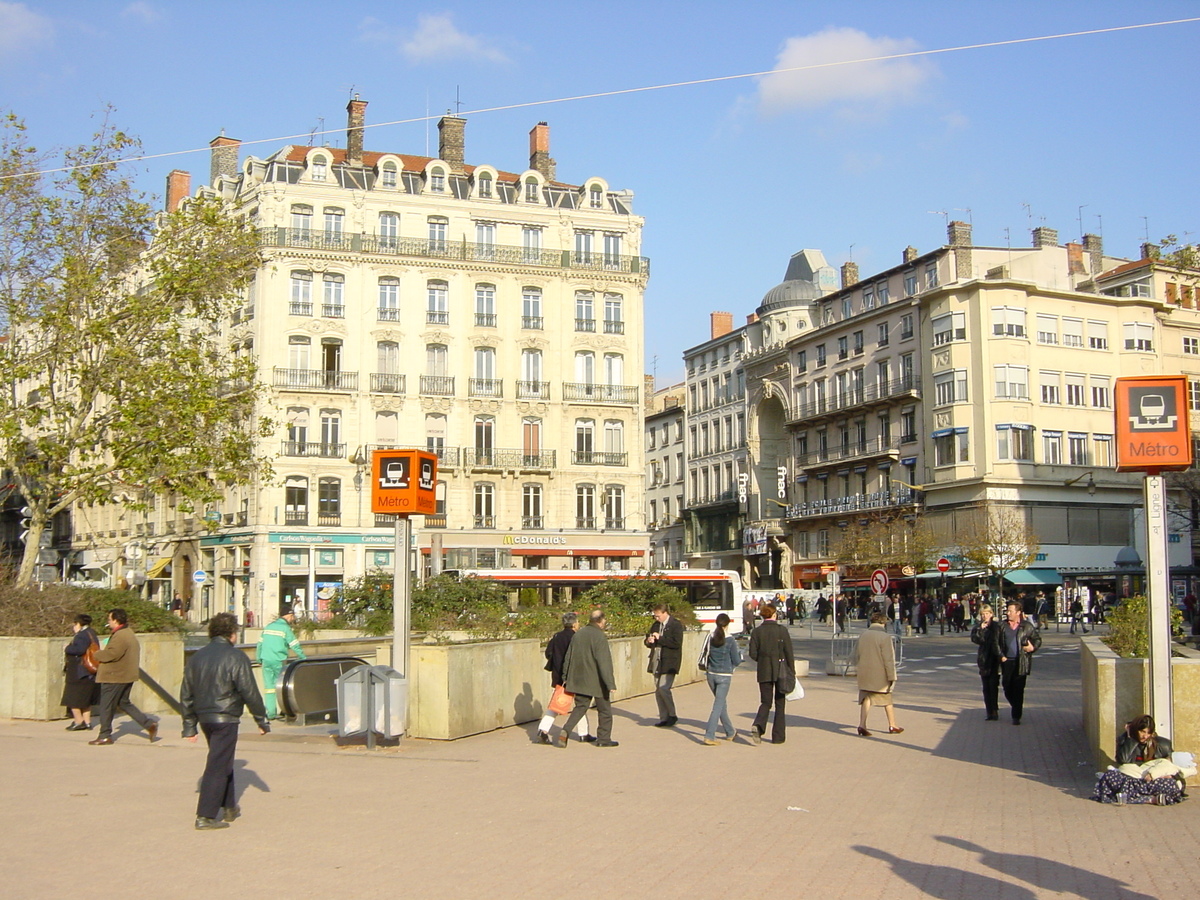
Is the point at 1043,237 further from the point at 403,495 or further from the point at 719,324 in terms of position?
the point at 403,495

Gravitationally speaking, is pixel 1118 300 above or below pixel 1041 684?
above

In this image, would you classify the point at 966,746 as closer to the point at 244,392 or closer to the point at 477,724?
the point at 477,724

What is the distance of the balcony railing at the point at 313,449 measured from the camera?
56969 mm

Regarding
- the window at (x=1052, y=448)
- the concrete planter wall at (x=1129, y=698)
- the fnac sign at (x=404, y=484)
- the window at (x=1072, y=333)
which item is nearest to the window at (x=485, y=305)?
the window at (x=1052, y=448)

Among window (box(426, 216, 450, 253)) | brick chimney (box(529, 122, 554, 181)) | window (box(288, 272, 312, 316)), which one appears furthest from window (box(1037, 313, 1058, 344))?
window (box(288, 272, 312, 316))

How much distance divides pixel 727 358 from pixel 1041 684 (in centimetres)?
6517

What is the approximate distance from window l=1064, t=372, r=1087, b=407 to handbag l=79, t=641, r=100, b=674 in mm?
57289

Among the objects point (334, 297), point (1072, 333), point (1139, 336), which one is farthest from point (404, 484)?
point (1139, 336)

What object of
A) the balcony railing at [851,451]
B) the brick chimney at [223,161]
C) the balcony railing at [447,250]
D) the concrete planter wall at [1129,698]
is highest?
the brick chimney at [223,161]

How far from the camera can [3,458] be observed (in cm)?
2411

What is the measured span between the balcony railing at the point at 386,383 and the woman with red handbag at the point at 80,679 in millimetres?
43354

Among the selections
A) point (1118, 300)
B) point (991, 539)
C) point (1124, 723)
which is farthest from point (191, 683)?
point (1118, 300)

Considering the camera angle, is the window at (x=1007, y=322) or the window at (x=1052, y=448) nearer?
the window at (x=1052, y=448)

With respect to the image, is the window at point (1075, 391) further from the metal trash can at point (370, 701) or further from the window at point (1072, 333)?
the metal trash can at point (370, 701)
